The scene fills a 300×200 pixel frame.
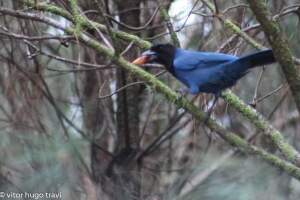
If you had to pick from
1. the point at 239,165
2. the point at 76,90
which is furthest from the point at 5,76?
the point at 239,165

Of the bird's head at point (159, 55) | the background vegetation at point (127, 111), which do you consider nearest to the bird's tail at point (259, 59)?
the background vegetation at point (127, 111)

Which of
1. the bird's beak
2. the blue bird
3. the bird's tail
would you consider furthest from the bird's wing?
the bird's tail

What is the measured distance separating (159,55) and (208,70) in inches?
12.5

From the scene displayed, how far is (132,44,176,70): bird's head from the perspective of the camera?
389 cm

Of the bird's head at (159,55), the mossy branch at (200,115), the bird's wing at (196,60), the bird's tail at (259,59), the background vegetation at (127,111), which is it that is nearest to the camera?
the mossy branch at (200,115)

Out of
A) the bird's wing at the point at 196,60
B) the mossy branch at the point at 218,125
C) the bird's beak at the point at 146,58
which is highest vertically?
the bird's beak at the point at 146,58

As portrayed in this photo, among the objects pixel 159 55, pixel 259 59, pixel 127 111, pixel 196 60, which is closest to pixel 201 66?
pixel 196 60

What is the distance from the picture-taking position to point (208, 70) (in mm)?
3836

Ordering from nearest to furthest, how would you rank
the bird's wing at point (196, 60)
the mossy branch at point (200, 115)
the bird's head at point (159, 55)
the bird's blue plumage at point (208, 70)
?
1. the mossy branch at point (200, 115)
2. the bird's blue plumage at point (208, 70)
3. the bird's wing at point (196, 60)
4. the bird's head at point (159, 55)

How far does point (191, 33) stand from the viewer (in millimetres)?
5414

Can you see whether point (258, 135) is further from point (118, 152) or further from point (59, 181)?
point (59, 181)

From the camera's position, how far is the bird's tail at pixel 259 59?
3318 millimetres

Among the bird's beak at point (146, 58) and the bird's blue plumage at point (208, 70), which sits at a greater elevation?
the bird's beak at point (146, 58)

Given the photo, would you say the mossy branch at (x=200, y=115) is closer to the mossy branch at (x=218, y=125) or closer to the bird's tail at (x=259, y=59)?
the mossy branch at (x=218, y=125)
